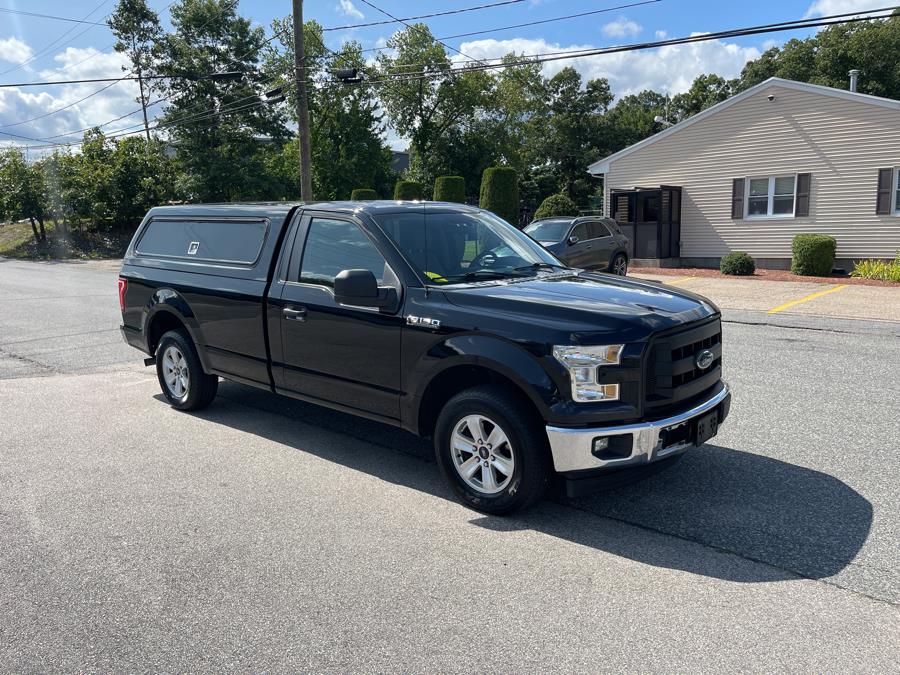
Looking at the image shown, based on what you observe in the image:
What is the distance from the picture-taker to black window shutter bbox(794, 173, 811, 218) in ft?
69.1

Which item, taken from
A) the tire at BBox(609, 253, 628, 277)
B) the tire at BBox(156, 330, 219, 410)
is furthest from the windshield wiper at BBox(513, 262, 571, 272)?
the tire at BBox(609, 253, 628, 277)

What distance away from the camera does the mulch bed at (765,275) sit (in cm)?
1742

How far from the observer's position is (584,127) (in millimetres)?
A: 54188

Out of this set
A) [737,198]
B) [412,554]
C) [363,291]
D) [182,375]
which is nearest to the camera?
[412,554]

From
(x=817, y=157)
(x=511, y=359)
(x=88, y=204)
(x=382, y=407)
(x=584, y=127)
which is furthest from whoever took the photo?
(x=584, y=127)

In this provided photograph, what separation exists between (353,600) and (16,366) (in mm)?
7461

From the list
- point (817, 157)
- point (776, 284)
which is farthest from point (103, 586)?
point (817, 157)

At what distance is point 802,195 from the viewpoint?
21.2 m

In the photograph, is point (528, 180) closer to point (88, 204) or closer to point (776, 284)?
point (88, 204)

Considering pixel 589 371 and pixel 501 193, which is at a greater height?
pixel 501 193

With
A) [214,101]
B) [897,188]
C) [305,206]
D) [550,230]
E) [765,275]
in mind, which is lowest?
[765,275]

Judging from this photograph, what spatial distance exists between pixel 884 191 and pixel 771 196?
3110 millimetres

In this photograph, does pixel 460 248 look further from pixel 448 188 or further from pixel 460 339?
pixel 448 188

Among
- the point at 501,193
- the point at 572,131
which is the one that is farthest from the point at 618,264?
the point at 572,131
